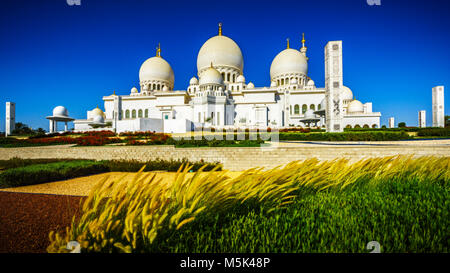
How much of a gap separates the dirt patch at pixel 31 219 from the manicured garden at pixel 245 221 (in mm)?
271

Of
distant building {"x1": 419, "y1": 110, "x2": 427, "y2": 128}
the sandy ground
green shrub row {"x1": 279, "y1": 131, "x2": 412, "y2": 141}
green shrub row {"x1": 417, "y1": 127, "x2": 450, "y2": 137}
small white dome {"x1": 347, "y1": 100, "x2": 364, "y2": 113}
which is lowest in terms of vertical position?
the sandy ground

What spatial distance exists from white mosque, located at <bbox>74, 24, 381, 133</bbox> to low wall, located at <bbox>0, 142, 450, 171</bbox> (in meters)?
14.1

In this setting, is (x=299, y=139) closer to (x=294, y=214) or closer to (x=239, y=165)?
(x=239, y=165)

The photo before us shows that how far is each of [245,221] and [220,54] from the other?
44.1 metres

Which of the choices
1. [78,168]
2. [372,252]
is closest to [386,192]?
[372,252]

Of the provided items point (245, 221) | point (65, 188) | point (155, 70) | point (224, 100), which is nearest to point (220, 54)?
point (224, 100)

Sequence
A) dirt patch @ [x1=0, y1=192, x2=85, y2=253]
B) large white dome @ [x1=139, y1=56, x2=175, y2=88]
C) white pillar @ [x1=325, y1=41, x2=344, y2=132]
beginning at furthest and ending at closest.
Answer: large white dome @ [x1=139, y1=56, x2=175, y2=88], white pillar @ [x1=325, y1=41, x2=344, y2=132], dirt patch @ [x1=0, y1=192, x2=85, y2=253]

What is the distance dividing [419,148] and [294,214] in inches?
336

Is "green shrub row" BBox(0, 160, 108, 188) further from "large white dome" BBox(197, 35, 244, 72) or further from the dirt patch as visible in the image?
"large white dome" BBox(197, 35, 244, 72)

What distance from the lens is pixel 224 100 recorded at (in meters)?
33.8

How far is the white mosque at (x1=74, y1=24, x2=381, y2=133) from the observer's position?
3269 cm

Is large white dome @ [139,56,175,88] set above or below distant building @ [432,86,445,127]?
above

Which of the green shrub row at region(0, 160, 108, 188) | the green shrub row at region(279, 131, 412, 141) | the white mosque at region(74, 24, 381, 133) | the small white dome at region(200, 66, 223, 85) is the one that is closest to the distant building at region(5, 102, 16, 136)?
the white mosque at region(74, 24, 381, 133)

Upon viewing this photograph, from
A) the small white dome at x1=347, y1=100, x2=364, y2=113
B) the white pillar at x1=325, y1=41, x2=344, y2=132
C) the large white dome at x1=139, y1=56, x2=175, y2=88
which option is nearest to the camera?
the white pillar at x1=325, y1=41, x2=344, y2=132
